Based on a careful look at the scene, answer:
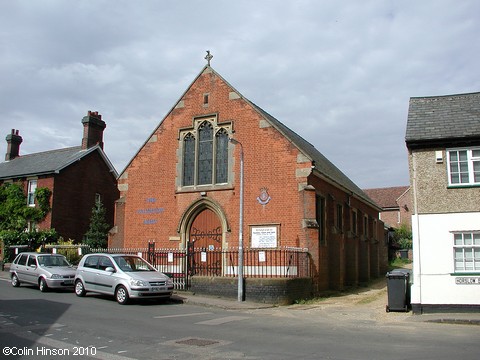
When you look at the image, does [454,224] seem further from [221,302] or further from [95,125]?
[95,125]

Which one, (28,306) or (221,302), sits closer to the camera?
(28,306)

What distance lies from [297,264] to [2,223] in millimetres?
24721

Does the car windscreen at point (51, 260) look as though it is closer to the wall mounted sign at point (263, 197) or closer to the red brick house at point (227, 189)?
the red brick house at point (227, 189)

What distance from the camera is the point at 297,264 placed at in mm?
19875

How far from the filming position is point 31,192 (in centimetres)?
3512

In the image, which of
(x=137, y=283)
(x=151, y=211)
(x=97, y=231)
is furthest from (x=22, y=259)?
(x=97, y=231)

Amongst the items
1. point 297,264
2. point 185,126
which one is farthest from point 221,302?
point 185,126

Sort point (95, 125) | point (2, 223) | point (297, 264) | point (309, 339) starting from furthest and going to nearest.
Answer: point (95, 125) → point (2, 223) → point (297, 264) → point (309, 339)

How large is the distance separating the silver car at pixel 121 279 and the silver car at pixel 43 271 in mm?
Answer: 1670

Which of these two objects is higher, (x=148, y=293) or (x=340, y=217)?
(x=340, y=217)

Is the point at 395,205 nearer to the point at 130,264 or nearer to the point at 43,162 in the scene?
the point at 43,162

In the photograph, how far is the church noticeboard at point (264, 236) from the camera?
2116cm

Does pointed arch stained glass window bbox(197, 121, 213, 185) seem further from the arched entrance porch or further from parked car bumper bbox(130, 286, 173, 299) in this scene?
parked car bumper bbox(130, 286, 173, 299)

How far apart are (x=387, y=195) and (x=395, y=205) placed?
11.1 ft
